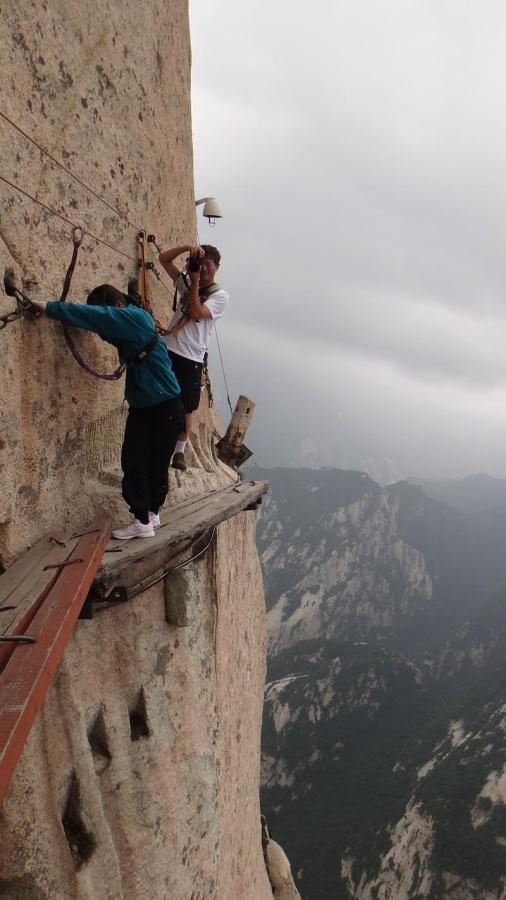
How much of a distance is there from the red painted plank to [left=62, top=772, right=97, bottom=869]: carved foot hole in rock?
2.49m

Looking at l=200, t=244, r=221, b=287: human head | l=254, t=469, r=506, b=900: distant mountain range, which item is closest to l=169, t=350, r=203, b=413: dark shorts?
l=200, t=244, r=221, b=287: human head

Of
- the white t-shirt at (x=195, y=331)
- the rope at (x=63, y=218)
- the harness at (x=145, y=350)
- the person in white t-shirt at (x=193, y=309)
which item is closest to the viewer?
the rope at (x=63, y=218)

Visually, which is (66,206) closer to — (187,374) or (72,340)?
(72,340)

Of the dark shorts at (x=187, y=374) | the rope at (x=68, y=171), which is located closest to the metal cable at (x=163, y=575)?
the dark shorts at (x=187, y=374)

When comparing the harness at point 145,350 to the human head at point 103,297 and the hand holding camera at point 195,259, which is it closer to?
the human head at point 103,297

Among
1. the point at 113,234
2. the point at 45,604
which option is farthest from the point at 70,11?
the point at 45,604

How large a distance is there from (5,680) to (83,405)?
370cm

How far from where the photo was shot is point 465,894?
68812 mm

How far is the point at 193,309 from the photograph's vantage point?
641cm

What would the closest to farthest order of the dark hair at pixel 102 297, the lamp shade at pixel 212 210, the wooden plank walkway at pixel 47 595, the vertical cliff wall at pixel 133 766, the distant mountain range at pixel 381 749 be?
the wooden plank walkway at pixel 47 595 < the vertical cliff wall at pixel 133 766 < the dark hair at pixel 102 297 < the lamp shade at pixel 212 210 < the distant mountain range at pixel 381 749

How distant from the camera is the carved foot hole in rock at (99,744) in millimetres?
5734

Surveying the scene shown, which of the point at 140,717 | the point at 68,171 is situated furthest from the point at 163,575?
the point at 68,171

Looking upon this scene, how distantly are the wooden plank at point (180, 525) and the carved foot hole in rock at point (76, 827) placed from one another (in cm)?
231

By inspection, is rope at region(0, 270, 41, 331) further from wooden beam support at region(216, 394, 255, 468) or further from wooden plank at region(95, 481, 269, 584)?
wooden beam support at region(216, 394, 255, 468)
